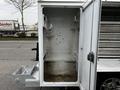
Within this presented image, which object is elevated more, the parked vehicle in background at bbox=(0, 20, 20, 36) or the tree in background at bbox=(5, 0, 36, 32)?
the tree in background at bbox=(5, 0, 36, 32)

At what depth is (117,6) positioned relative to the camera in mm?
4199

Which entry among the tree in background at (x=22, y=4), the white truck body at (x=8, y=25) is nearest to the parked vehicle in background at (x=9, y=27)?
the white truck body at (x=8, y=25)

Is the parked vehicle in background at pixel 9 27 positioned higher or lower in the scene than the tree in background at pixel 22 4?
lower

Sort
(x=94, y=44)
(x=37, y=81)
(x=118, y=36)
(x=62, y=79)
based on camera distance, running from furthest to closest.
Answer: (x=118, y=36), (x=62, y=79), (x=37, y=81), (x=94, y=44)

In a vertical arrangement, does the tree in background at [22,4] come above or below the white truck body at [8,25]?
above

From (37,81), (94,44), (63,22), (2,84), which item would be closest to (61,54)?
(63,22)

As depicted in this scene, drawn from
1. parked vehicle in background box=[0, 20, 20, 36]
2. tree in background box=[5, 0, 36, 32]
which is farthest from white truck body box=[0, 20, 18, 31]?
tree in background box=[5, 0, 36, 32]

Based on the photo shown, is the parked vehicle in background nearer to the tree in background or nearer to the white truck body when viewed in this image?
the white truck body

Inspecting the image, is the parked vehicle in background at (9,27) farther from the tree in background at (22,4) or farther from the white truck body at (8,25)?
the tree in background at (22,4)

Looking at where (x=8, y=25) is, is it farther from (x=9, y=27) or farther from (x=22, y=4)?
(x=22, y=4)

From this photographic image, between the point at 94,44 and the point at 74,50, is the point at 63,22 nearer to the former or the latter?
the point at 74,50

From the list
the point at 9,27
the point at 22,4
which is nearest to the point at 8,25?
the point at 9,27

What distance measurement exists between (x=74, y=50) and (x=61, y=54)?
0.39 metres

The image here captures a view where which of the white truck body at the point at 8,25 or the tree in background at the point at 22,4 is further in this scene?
the white truck body at the point at 8,25
